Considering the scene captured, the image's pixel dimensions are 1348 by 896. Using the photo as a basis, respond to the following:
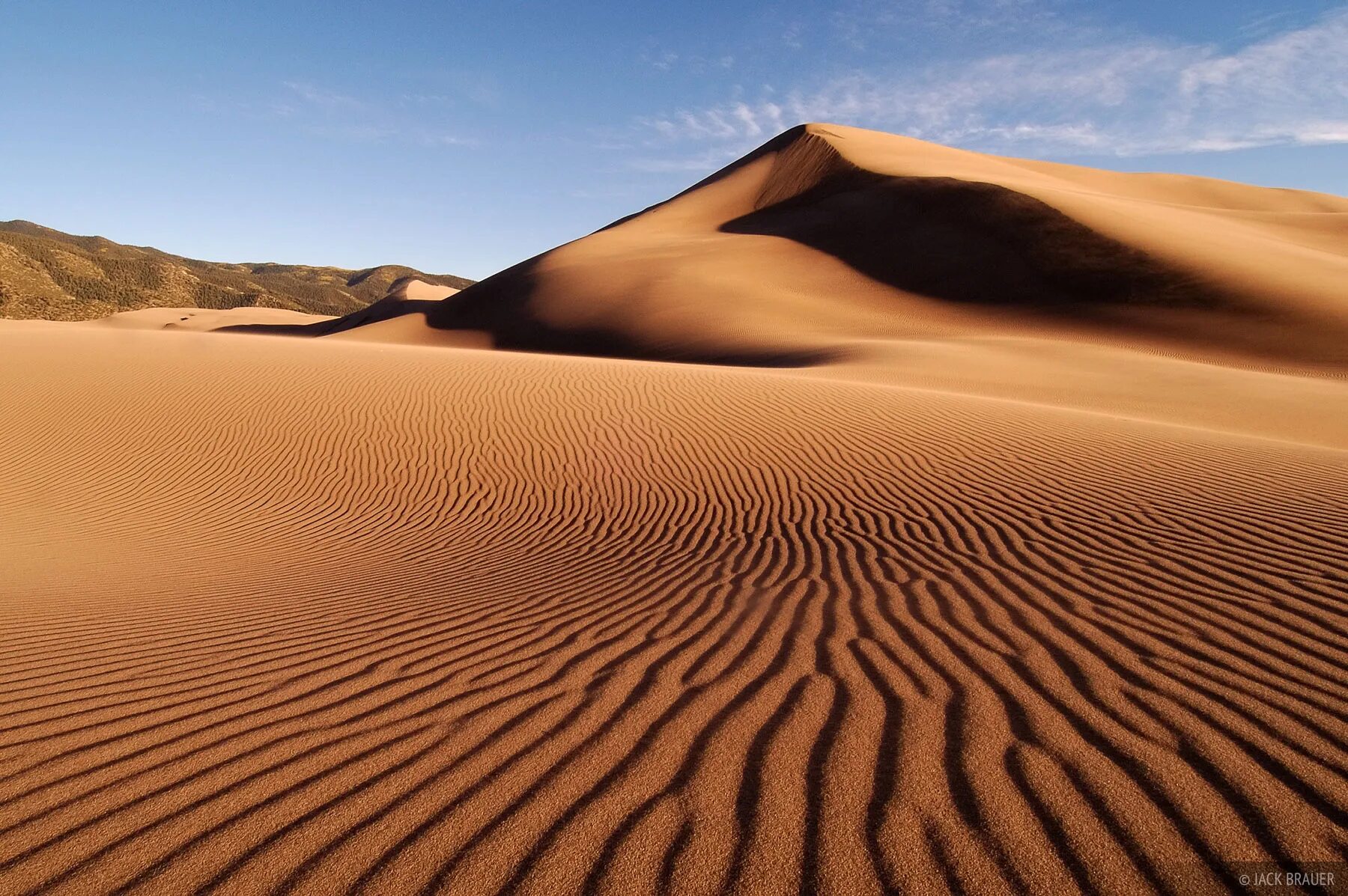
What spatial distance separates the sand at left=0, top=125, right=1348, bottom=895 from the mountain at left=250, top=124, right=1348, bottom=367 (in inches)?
424

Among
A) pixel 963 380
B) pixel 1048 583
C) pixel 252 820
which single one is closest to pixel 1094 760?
pixel 1048 583

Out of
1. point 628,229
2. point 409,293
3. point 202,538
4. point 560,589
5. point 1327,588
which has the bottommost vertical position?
point 202,538

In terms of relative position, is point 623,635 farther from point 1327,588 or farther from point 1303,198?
point 1303,198

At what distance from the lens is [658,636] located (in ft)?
13.8

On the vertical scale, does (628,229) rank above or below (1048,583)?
above

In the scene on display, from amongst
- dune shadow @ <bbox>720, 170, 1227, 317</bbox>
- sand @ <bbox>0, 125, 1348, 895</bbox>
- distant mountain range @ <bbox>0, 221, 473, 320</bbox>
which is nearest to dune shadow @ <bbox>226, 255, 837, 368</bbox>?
sand @ <bbox>0, 125, 1348, 895</bbox>

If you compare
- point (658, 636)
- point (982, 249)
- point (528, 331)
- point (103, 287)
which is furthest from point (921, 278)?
point (103, 287)

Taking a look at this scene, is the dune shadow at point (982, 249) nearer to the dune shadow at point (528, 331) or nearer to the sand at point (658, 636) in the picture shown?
the dune shadow at point (528, 331)

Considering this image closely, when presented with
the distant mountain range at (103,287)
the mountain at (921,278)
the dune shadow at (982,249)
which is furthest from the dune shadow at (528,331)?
the distant mountain range at (103,287)

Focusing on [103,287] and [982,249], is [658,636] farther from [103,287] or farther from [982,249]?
[103,287]

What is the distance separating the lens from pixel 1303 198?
60.4 meters

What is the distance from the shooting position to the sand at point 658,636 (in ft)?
7.67

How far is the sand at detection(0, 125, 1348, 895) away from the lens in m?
2.34

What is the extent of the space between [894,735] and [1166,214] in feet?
128
